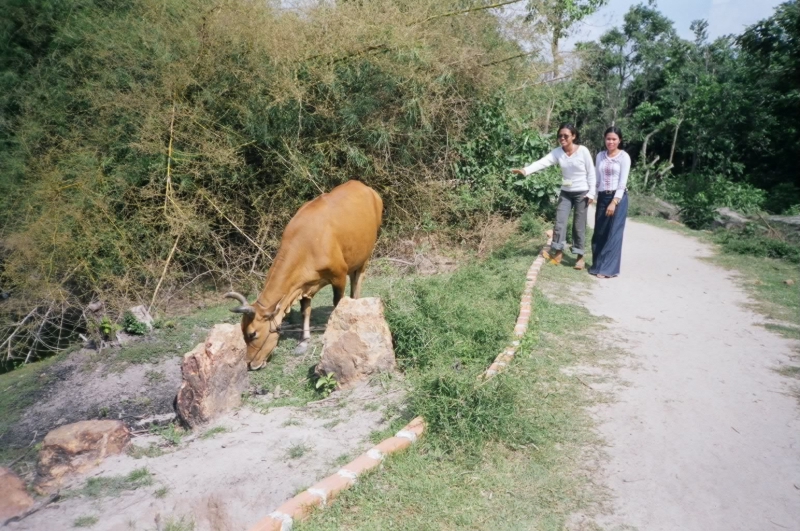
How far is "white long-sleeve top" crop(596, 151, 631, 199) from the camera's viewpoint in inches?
290

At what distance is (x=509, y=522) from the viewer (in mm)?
3111

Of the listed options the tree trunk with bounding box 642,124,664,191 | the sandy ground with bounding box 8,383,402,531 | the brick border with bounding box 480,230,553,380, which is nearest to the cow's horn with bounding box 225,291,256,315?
the sandy ground with bounding box 8,383,402,531

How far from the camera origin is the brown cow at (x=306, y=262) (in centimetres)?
541

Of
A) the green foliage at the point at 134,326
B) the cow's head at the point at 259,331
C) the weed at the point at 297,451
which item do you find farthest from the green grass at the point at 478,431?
the green foliage at the point at 134,326

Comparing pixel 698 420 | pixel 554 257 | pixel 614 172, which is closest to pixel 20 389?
pixel 698 420

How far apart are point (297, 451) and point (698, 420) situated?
2.80 metres

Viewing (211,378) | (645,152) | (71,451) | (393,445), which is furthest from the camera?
(645,152)

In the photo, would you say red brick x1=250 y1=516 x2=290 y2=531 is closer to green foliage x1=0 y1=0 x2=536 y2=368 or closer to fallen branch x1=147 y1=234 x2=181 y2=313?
fallen branch x1=147 y1=234 x2=181 y2=313

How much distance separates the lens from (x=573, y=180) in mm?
7598

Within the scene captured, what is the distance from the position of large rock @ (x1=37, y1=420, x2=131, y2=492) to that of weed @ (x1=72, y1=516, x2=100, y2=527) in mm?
648

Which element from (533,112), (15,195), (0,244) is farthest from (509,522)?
(533,112)

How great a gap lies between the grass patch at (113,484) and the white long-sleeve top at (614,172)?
6067 mm

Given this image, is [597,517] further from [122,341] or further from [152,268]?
[152,268]

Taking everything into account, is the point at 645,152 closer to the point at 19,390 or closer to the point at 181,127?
the point at 181,127
